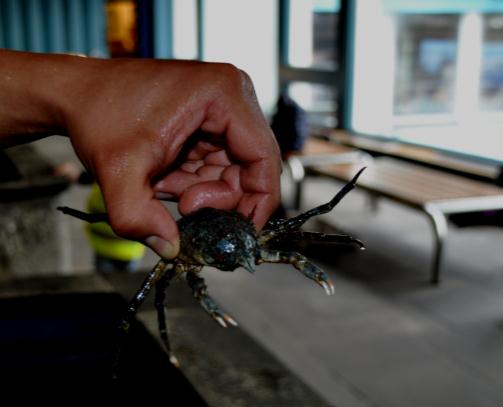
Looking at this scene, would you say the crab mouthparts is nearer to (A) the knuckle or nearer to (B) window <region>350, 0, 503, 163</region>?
(A) the knuckle

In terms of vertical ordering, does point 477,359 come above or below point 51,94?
below

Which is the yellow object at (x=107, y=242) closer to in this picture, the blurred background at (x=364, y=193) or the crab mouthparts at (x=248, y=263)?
the blurred background at (x=364, y=193)

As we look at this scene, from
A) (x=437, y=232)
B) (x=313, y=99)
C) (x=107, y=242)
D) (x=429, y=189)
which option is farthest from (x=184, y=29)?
(x=107, y=242)

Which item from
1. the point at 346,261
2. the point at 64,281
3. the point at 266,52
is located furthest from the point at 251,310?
the point at 266,52

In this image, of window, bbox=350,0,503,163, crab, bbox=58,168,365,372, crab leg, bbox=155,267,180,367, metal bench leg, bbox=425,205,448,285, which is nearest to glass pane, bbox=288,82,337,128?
window, bbox=350,0,503,163

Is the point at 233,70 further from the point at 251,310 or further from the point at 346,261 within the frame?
the point at 346,261

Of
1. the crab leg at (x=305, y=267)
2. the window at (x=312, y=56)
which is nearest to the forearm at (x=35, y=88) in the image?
the crab leg at (x=305, y=267)

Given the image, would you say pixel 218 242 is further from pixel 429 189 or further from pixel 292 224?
pixel 429 189
